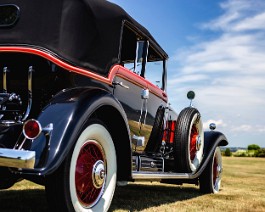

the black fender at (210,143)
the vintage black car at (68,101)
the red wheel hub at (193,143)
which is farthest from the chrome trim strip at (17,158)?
the red wheel hub at (193,143)

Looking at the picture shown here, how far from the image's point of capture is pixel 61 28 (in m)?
3.43

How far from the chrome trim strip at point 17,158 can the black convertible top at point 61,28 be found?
3.50ft

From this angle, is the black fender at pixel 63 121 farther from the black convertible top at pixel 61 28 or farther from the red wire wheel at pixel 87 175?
the black convertible top at pixel 61 28

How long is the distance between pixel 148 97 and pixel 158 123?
63 cm

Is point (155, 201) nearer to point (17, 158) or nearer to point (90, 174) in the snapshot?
Result: point (90, 174)

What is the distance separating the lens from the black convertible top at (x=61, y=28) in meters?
3.41

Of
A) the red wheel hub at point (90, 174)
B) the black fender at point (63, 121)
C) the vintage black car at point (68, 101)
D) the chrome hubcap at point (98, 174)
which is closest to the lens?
the black fender at point (63, 121)

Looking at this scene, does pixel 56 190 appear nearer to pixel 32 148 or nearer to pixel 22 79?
pixel 32 148

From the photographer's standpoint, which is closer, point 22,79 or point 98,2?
point 22,79

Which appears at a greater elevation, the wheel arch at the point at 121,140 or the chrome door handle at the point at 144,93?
the chrome door handle at the point at 144,93

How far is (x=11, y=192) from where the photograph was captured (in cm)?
557

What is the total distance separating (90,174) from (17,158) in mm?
831

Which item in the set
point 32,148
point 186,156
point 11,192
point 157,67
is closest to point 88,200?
point 32,148

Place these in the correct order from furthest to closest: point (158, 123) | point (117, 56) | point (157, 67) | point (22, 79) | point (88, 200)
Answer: point (157, 67) → point (158, 123) → point (117, 56) → point (22, 79) → point (88, 200)
